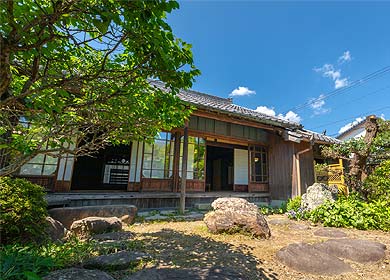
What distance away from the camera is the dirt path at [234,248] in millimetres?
2559

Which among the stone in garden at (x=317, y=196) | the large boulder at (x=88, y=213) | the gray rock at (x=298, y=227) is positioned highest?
the stone in garden at (x=317, y=196)

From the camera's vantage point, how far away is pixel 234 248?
11.1ft

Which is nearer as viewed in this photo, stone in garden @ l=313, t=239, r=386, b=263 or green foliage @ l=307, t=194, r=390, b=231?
stone in garden @ l=313, t=239, r=386, b=263

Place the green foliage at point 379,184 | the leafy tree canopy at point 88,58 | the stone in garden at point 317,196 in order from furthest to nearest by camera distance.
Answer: the stone in garden at point 317,196 → the green foliage at point 379,184 → the leafy tree canopy at point 88,58

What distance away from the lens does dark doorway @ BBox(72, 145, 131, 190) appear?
10.9m

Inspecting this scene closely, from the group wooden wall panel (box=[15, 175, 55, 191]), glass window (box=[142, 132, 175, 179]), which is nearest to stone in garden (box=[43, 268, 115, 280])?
wooden wall panel (box=[15, 175, 55, 191])

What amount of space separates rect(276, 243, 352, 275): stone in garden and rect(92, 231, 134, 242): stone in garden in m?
2.58

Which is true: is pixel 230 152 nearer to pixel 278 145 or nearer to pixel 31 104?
pixel 278 145

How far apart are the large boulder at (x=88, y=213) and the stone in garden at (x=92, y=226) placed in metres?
0.52

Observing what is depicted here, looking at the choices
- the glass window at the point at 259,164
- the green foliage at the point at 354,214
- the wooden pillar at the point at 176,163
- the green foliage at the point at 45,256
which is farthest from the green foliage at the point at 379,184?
the green foliage at the point at 45,256

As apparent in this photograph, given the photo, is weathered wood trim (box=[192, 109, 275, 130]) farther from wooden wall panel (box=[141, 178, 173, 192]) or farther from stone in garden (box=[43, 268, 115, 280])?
stone in garden (box=[43, 268, 115, 280])

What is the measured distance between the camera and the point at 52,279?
5.98ft

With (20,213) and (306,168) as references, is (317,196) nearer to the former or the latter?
(306,168)

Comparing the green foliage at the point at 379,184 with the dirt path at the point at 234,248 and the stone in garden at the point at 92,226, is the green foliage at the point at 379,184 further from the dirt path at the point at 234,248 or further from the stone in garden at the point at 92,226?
the stone in garden at the point at 92,226
